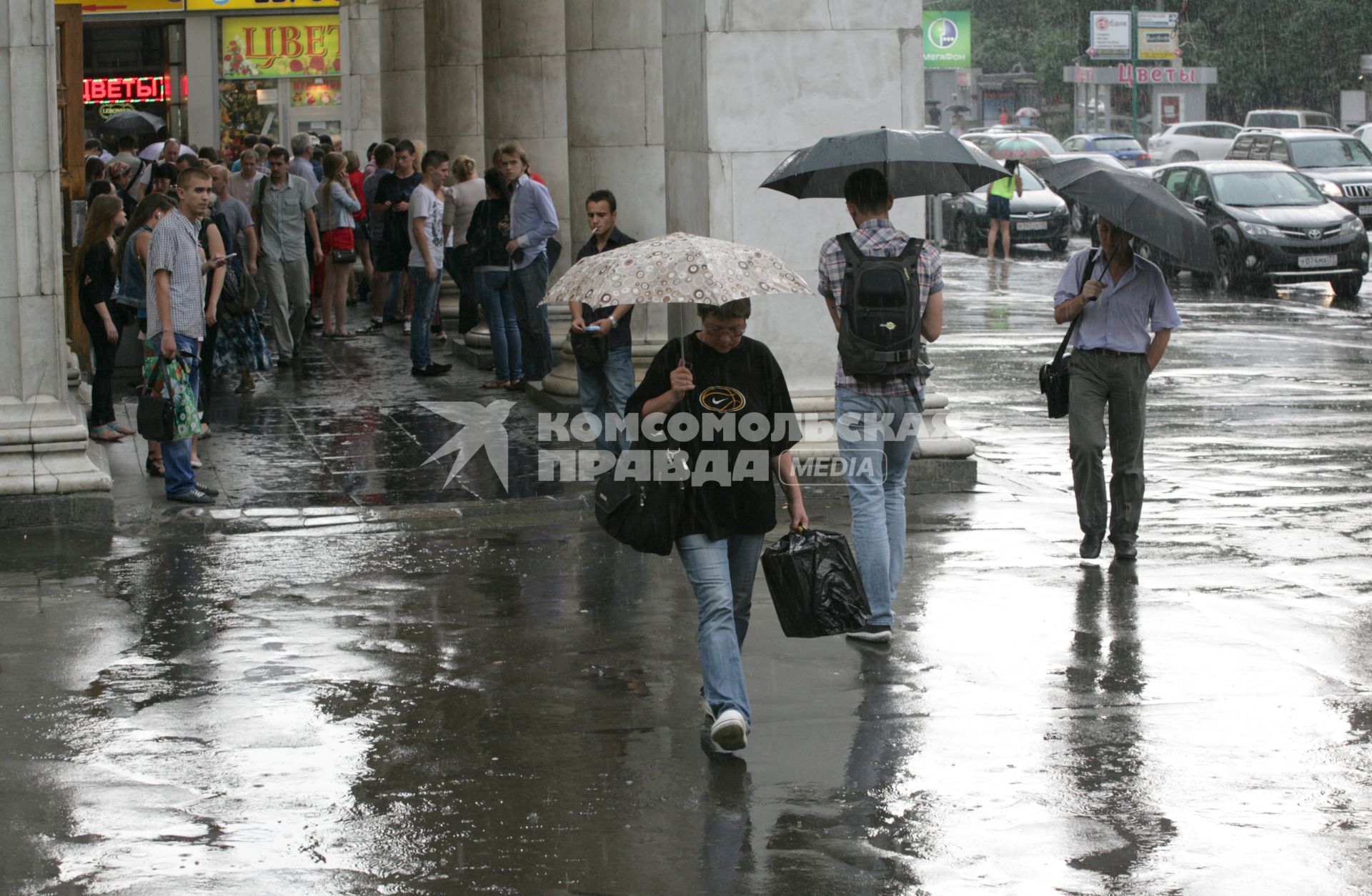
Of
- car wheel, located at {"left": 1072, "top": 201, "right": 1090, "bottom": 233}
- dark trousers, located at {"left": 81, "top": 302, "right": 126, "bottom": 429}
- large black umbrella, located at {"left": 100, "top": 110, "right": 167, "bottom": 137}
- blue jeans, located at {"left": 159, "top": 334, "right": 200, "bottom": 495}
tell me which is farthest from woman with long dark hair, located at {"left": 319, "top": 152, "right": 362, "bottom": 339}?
car wheel, located at {"left": 1072, "top": 201, "right": 1090, "bottom": 233}

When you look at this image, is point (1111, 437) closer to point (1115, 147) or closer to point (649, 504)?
point (649, 504)

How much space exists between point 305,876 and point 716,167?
6.52m

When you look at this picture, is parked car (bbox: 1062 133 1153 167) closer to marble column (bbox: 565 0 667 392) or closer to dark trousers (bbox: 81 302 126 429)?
marble column (bbox: 565 0 667 392)

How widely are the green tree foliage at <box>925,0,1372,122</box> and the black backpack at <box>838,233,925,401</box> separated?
6384 centimetres

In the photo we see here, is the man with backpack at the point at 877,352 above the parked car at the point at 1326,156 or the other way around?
the other way around

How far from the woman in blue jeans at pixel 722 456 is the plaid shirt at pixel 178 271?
16.0 feet

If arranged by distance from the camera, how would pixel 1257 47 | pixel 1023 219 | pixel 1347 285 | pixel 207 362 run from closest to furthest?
pixel 207 362 < pixel 1347 285 < pixel 1023 219 < pixel 1257 47

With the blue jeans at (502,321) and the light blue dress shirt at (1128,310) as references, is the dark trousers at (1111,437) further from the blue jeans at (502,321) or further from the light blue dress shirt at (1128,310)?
the blue jeans at (502,321)

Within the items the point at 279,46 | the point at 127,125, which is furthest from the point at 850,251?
the point at 279,46

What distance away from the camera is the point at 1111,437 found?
9117mm

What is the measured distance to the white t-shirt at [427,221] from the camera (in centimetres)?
1658

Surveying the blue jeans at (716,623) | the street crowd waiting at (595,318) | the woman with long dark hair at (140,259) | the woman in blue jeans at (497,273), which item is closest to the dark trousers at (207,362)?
the street crowd waiting at (595,318)

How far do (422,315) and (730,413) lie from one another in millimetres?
10261

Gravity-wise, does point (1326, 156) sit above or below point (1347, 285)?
above
